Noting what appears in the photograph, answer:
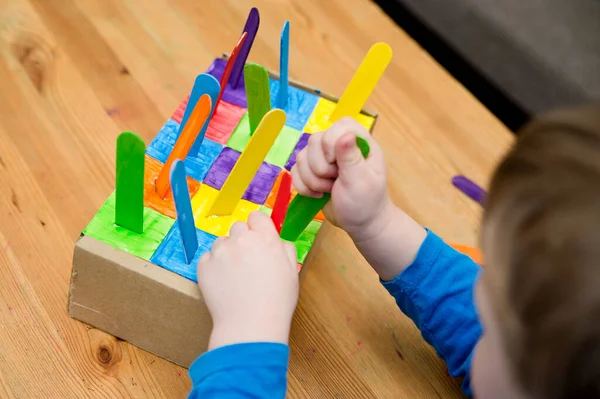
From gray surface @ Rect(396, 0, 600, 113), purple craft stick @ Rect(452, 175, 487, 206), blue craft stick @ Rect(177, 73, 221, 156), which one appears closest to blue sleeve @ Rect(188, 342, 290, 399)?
blue craft stick @ Rect(177, 73, 221, 156)

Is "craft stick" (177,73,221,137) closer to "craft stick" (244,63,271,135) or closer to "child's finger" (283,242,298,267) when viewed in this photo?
"craft stick" (244,63,271,135)

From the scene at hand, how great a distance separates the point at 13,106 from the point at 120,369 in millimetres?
339

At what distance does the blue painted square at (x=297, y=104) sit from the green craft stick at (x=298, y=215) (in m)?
0.12

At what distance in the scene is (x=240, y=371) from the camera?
18.2 inches

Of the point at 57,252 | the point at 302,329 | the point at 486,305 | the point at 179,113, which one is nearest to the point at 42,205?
the point at 57,252

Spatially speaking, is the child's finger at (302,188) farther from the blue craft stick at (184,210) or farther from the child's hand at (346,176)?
the blue craft stick at (184,210)

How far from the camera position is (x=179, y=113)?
0.61 m

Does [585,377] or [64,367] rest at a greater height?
[585,377]

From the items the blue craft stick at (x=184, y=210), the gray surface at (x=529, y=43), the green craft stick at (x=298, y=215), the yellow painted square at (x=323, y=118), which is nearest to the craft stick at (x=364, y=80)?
the yellow painted square at (x=323, y=118)

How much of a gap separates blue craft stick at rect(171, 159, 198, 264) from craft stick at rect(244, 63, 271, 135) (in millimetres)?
139

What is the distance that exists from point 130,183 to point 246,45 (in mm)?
213

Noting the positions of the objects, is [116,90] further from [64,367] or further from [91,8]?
[64,367]

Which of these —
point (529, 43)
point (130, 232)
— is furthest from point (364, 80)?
point (529, 43)

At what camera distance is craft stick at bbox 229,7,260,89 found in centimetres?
61
